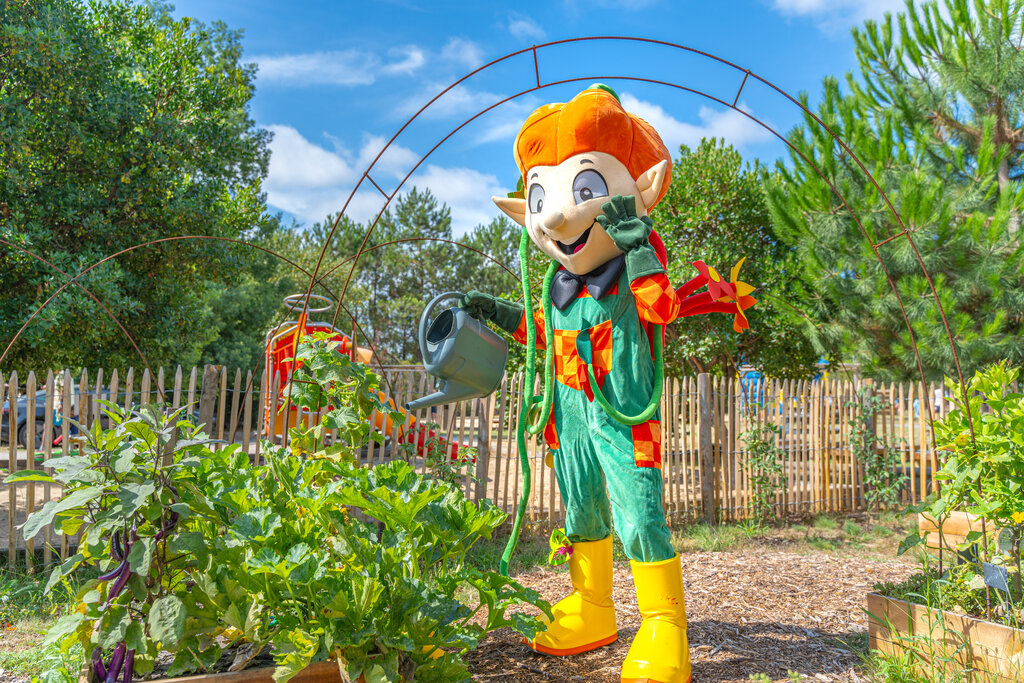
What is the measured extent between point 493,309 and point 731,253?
620 centimetres

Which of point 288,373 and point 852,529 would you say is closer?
point 288,373

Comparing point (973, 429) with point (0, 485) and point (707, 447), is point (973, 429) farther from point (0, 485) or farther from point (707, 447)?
point (0, 485)

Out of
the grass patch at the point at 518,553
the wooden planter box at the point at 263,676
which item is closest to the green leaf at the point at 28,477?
the wooden planter box at the point at 263,676

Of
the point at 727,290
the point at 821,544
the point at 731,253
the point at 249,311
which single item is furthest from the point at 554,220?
the point at 249,311

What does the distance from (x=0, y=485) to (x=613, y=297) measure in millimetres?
6755

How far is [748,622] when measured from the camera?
10.3ft

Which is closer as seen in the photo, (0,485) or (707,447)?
(707,447)

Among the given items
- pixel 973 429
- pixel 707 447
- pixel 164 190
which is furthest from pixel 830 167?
pixel 164 190

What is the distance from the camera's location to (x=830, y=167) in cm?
748

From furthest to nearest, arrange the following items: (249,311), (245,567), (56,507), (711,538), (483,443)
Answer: (249,311), (711,538), (483,443), (245,567), (56,507)

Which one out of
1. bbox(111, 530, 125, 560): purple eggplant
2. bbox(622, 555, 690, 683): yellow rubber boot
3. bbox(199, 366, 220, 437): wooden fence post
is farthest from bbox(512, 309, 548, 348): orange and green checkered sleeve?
bbox(199, 366, 220, 437): wooden fence post

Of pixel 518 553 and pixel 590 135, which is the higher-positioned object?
pixel 590 135

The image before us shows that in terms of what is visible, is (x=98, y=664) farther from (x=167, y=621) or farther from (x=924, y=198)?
(x=924, y=198)

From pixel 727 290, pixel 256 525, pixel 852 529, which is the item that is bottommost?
pixel 852 529
